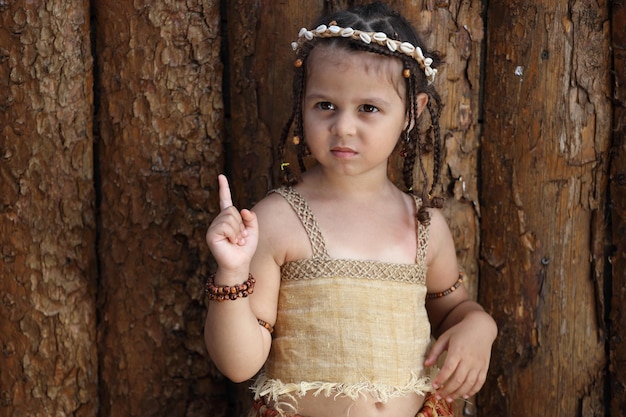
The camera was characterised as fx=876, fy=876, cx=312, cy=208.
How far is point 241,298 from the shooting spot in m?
2.01

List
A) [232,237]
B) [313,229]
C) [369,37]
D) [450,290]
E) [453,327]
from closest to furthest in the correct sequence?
[232,237] → [369,37] → [313,229] → [453,327] → [450,290]

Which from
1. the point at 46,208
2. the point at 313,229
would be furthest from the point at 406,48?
the point at 46,208

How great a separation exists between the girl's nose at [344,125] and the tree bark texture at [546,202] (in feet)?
1.89

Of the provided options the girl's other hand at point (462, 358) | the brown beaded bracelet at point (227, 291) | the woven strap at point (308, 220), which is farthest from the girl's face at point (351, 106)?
the girl's other hand at point (462, 358)

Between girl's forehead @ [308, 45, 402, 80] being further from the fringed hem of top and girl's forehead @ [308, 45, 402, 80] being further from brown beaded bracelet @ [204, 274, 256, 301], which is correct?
the fringed hem of top

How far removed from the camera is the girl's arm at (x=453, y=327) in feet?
7.35

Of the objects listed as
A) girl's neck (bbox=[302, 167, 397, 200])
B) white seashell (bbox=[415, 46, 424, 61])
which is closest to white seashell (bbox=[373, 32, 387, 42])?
white seashell (bbox=[415, 46, 424, 61])

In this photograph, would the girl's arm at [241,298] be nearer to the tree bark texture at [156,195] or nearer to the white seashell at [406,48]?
the tree bark texture at [156,195]

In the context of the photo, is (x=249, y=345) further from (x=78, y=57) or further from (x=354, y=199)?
(x=78, y=57)

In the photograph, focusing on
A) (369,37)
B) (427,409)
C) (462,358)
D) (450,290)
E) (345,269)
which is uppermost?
(369,37)

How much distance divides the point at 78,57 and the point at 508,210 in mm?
1281

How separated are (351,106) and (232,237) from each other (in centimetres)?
43

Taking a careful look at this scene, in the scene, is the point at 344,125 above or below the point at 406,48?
below

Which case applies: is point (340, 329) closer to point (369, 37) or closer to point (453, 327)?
point (453, 327)
